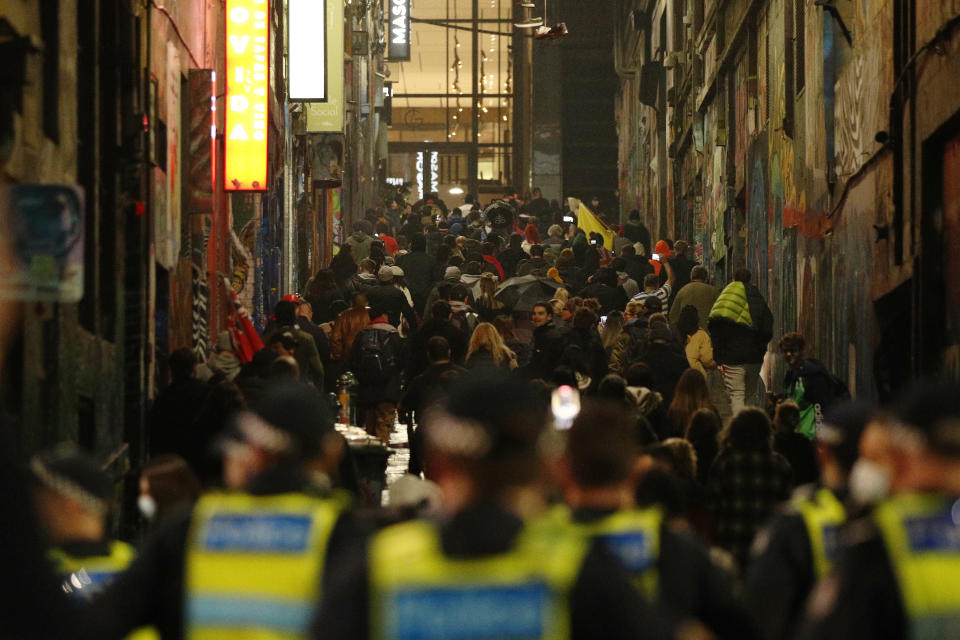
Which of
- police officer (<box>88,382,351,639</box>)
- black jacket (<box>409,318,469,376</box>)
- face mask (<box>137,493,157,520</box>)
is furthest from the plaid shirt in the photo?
black jacket (<box>409,318,469,376</box>)

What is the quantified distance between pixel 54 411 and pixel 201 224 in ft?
26.0

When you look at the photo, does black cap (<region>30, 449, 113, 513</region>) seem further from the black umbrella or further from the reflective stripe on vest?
the black umbrella

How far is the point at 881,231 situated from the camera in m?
15.5

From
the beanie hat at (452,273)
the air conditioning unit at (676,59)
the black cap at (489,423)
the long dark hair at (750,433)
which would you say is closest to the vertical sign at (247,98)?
the beanie hat at (452,273)

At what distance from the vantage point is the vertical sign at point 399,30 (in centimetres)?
6550

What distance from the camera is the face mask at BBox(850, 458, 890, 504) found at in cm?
566

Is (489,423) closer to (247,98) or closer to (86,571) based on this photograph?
(86,571)

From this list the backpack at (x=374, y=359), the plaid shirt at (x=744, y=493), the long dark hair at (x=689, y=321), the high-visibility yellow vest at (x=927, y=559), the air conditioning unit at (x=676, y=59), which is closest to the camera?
the high-visibility yellow vest at (x=927, y=559)

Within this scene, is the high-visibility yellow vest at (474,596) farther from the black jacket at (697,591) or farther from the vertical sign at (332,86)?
the vertical sign at (332,86)

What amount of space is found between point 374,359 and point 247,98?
13.8ft

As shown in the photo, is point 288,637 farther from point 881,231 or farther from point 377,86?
point 377,86

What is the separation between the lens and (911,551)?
4.34 metres

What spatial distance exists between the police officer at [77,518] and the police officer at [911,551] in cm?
213

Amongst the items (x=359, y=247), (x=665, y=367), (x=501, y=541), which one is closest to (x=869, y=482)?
(x=501, y=541)
